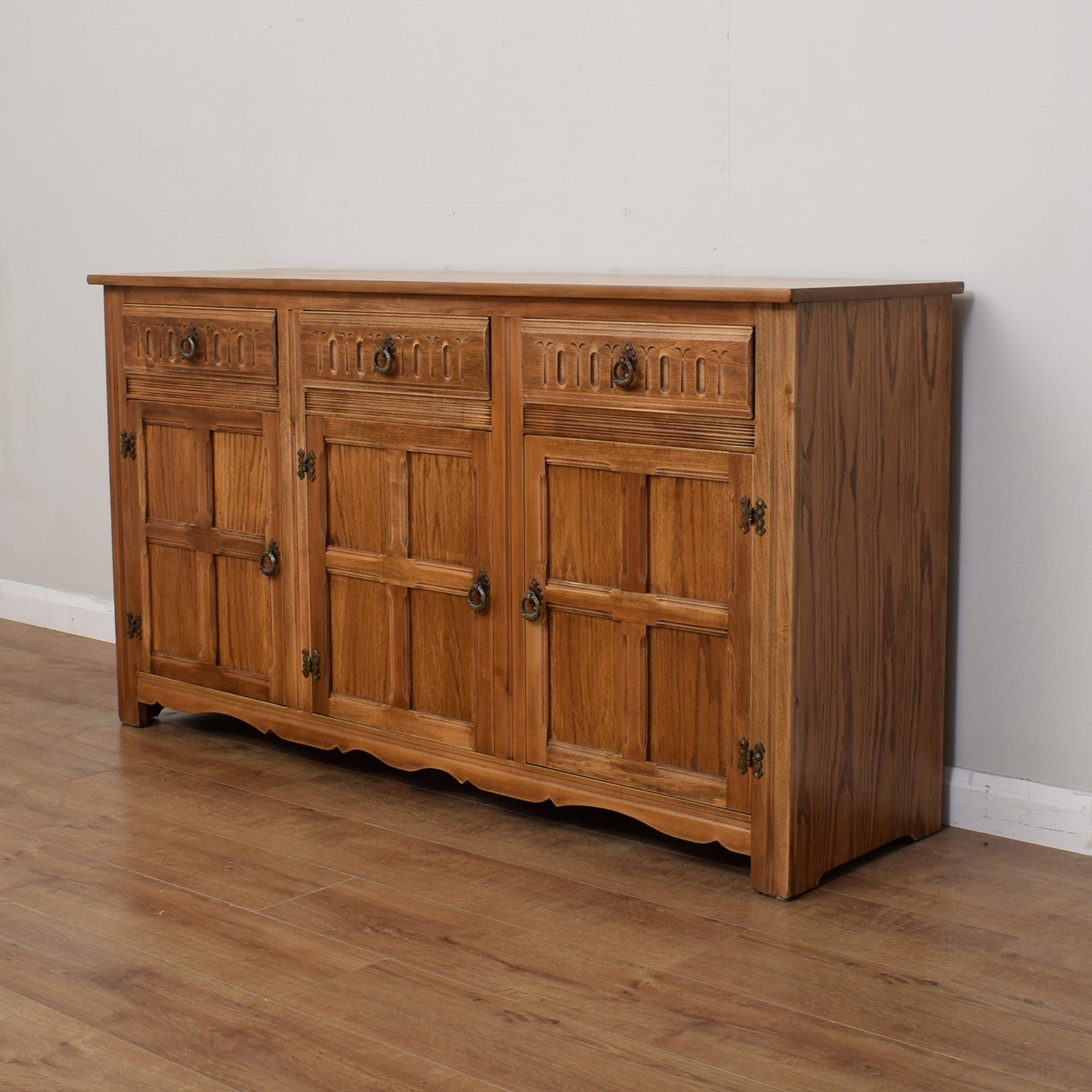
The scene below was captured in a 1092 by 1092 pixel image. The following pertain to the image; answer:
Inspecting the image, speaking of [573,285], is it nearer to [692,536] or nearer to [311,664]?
[692,536]

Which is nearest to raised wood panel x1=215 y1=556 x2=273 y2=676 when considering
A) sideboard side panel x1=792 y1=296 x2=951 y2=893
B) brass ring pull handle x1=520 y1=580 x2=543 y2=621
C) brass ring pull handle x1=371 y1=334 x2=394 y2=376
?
brass ring pull handle x1=371 y1=334 x2=394 y2=376

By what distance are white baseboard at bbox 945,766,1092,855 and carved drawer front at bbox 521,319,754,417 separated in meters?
0.92

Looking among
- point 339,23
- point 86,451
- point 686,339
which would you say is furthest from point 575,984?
point 86,451

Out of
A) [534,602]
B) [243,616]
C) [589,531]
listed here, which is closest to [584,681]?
[534,602]

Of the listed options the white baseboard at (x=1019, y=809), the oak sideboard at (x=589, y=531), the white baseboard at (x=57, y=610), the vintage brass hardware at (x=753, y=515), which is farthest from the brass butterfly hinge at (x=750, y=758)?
the white baseboard at (x=57, y=610)

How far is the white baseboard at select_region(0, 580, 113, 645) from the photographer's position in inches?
175

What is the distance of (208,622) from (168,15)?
5.85 feet

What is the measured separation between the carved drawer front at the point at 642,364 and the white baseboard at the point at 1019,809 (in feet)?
3.02

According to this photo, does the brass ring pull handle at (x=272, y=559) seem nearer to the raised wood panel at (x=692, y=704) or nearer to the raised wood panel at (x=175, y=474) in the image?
the raised wood panel at (x=175, y=474)

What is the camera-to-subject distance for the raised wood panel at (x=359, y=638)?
3.06 meters

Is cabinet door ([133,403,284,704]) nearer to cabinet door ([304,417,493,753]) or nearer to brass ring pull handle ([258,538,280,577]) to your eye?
brass ring pull handle ([258,538,280,577])

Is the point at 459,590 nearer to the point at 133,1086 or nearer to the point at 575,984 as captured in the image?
the point at 575,984

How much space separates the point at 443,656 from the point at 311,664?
36 cm

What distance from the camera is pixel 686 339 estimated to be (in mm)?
2510
